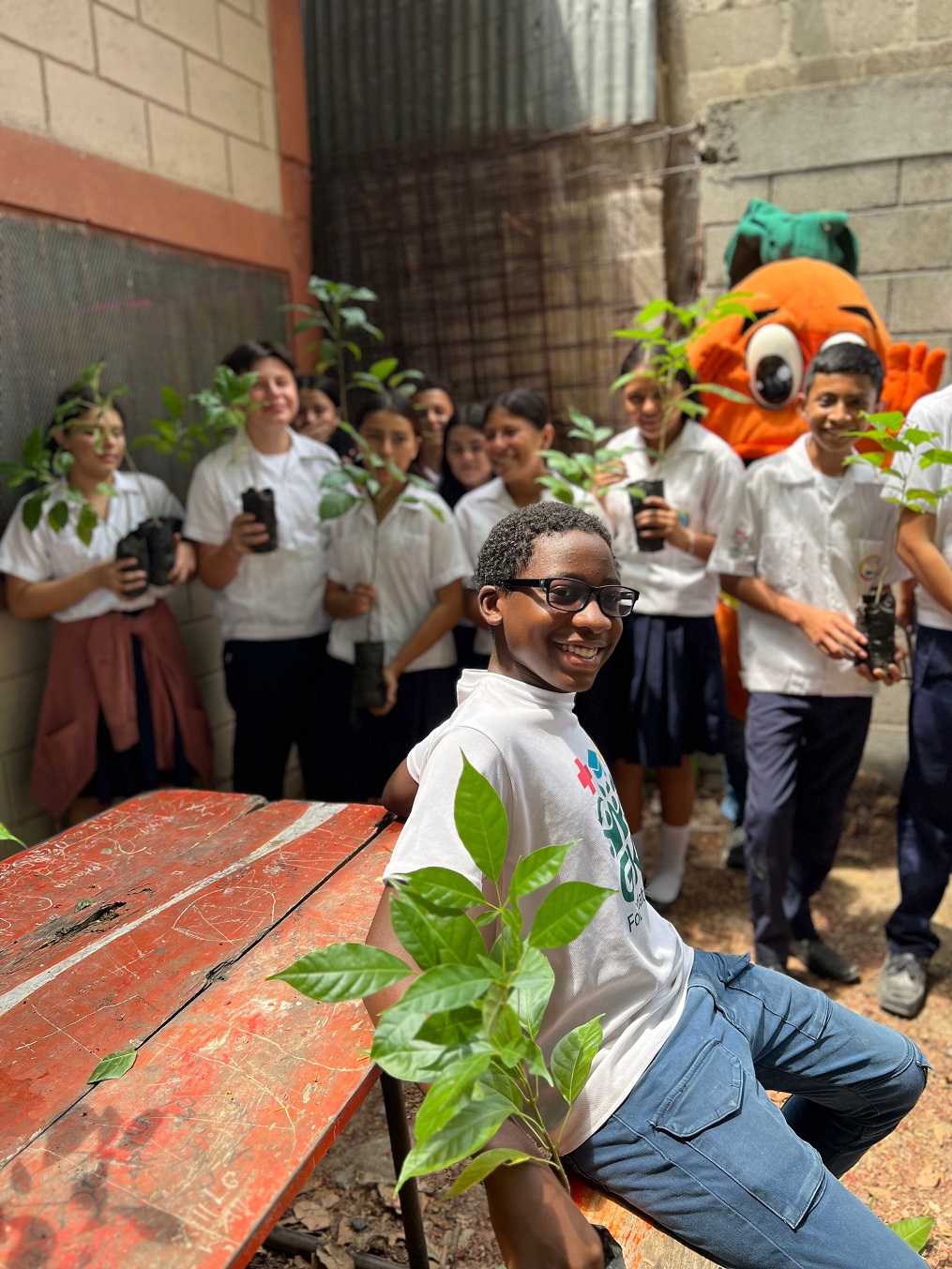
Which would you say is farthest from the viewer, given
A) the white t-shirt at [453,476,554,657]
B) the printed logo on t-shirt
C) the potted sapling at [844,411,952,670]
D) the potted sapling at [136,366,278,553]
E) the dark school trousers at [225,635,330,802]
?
the dark school trousers at [225,635,330,802]

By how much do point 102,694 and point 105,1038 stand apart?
1828 millimetres

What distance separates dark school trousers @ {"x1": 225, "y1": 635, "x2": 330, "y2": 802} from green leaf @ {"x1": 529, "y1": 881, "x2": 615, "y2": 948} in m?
2.13

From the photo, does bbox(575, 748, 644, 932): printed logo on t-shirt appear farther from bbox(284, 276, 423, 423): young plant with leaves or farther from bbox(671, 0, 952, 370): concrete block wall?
bbox(671, 0, 952, 370): concrete block wall

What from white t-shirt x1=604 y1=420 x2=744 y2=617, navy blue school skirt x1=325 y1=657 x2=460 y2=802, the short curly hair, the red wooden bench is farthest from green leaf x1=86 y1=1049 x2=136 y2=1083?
white t-shirt x1=604 y1=420 x2=744 y2=617

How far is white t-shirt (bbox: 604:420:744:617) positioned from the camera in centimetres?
291

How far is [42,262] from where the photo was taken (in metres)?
2.98

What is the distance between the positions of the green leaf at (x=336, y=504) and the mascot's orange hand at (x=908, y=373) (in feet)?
6.49

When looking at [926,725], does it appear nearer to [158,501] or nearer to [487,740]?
[487,740]

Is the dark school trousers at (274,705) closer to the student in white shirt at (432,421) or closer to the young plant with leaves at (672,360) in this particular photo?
the student in white shirt at (432,421)

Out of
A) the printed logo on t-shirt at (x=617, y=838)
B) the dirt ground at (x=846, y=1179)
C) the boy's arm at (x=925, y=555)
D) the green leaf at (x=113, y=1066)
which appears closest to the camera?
the green leaf at (x=113, y=1066)

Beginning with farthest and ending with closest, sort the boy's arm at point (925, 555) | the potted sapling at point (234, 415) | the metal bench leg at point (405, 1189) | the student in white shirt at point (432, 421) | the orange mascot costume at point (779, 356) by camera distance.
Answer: the student in white shirt at point (432, 421) < the orange mascot costume at point (779, 356) < the potted sapling at point (234, 415) < the boy's arm at point (925, 555) < the metal bench leg at point (405, 1189)

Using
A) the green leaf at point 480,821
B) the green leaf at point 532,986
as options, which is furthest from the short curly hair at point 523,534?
the green leaf at point 532,986

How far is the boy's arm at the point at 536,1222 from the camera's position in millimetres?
1030

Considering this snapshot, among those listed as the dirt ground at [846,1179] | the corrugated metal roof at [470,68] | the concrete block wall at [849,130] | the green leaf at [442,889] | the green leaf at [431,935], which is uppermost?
the corrugated metal roof at [470,68]
